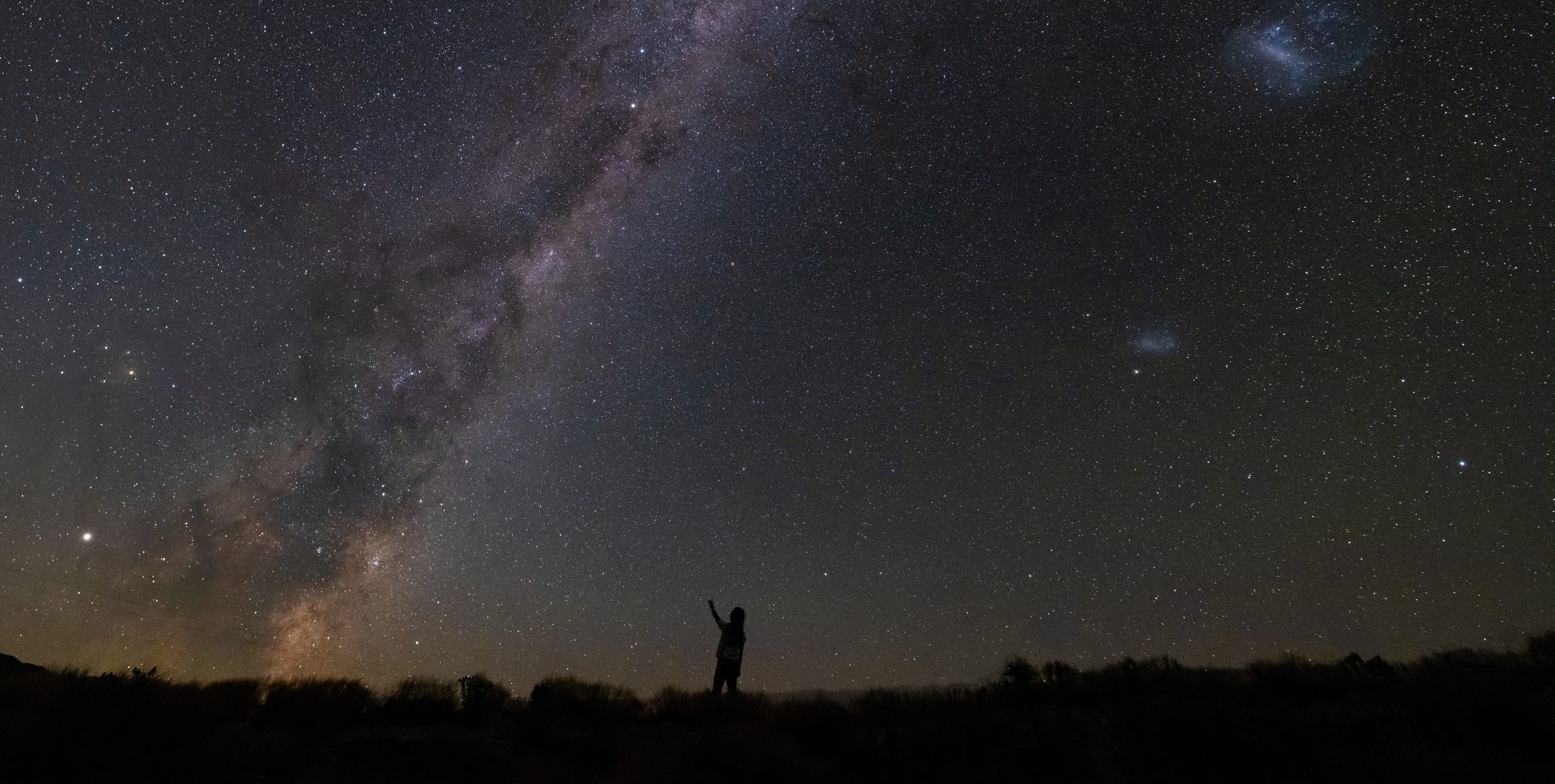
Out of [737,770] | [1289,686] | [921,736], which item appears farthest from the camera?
[1289,686]

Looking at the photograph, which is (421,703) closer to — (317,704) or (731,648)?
(317,704)

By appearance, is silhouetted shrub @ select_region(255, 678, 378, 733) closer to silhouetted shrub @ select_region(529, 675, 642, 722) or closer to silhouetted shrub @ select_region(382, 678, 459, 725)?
silhouetted shrub @ select_region(382, 678, 459, 725)

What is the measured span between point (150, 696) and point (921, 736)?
10.4 metres

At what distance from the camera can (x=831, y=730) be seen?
9438mm

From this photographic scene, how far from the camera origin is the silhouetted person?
11.1 meters

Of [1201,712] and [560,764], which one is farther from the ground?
[1201,712]

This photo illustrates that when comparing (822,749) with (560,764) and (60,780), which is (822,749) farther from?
(60,780)

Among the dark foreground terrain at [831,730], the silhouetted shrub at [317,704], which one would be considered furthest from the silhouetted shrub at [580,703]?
the silhouetted shrub at [317,704]

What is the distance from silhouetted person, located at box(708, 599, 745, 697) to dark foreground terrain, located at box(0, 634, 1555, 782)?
0.75m

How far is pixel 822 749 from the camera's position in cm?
898

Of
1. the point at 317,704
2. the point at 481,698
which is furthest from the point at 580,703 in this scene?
the point at 317,704

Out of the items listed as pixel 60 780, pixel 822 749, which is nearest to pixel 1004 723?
pixel 822 749

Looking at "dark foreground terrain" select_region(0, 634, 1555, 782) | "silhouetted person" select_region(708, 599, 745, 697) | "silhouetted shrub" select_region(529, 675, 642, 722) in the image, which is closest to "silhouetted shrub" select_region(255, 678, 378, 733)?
"dark foreground terrain" select_region(0, 634, 1555, 782)

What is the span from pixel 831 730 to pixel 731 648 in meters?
2.43
